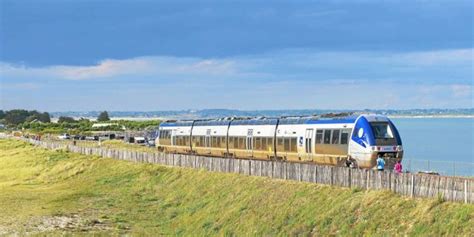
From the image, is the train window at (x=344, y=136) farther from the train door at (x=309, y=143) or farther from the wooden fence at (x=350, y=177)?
the train door at (x=309, y=143)

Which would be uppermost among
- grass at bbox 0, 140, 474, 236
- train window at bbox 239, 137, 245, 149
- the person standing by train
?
train window at bbox 239, 137, 245, 149

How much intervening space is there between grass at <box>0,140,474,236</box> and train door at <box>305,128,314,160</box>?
11.7 ft

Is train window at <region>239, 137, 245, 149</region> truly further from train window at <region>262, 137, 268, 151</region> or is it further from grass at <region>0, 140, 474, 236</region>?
grass at <region>0, 140, 474, 236</region>

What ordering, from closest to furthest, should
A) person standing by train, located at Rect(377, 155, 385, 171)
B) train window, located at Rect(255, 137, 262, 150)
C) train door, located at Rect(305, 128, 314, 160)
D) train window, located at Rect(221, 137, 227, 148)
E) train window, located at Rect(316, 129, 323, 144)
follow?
person standing by train, located at Rect(377, 155, 385, 171)
train window, located at Rect(316, 129, 323, 144)
train door, located at Rect(305, 128, 314, 160)
train window, located at Rect(255, 137, 262, 150)
train window, located at Rect(221, 137, 227, 148)

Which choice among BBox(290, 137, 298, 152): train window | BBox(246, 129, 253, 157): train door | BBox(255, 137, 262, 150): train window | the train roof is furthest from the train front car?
BBox(246, 129, 253, 157): train door

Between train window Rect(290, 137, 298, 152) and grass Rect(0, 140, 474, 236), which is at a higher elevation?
train window Rect(290, 137, 298, 152)

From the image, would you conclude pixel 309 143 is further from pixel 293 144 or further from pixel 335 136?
pixel 335 136

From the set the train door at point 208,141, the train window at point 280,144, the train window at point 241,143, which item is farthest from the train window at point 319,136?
the train door at point 208,141

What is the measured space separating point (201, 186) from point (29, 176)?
35.4 meters

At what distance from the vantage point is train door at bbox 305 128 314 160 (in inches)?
1777

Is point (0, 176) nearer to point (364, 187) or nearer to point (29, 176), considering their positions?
point (29, 176)

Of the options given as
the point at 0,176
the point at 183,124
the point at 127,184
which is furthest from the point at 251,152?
the point at 0,176

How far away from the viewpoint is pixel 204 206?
Answer: 4569 centimetres

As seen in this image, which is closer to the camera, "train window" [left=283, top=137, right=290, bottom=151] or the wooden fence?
the wooden fence
